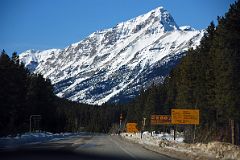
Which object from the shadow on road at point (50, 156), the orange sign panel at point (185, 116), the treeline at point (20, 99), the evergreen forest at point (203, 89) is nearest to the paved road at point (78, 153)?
the shadow on road at point (50, 156)

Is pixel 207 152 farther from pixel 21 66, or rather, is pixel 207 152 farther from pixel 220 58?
pixel 21 66

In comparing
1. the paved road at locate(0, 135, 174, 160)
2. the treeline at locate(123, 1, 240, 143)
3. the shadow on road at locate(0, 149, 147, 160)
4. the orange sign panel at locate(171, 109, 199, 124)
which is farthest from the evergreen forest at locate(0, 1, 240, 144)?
the shadow on road at locate(0, 149, 147, 160)

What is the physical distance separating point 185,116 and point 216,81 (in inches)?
255

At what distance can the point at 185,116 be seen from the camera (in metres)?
56.4

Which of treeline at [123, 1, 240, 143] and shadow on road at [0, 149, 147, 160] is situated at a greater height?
treeline at [123, 1, 240, 143]

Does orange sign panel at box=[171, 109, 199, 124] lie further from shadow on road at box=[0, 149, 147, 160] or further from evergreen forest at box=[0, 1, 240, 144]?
shadow on road at box=[0, 149, 147, 160]

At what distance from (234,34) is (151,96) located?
7225cm

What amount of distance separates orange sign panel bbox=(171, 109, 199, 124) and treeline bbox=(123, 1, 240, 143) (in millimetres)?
2126

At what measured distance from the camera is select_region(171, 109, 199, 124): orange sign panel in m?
56.2

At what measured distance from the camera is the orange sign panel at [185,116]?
184 ft

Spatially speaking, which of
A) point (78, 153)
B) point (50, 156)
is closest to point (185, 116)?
point (78, 153)

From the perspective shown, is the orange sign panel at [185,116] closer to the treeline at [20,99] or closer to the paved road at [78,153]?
the paved road at [78,153]

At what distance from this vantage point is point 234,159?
27297mm

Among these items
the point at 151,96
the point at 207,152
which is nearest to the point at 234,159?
the point at 207,152
